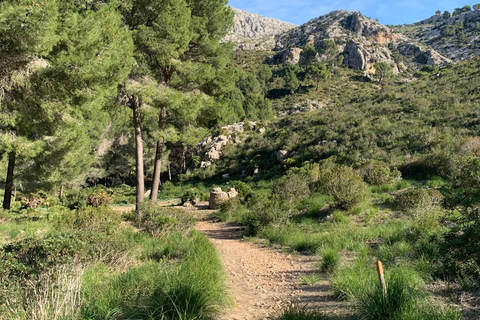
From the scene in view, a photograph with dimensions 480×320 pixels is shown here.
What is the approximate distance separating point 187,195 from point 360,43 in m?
83.3

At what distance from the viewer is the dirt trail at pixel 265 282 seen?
12.5 feet

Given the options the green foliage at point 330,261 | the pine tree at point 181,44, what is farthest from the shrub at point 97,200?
the green foliage at point 330,261

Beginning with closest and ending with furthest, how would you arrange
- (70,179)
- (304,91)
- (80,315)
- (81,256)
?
1. (80,315)
2. (81,256)
3. (70,179)
4. (304,91)

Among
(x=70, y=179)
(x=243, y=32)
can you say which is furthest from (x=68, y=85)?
(x=243, y=32)

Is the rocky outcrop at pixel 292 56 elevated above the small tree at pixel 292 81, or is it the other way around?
the rocky outcrop at pixel 292 56

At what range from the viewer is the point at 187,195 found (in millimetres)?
17547

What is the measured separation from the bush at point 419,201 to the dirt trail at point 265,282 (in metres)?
3.39

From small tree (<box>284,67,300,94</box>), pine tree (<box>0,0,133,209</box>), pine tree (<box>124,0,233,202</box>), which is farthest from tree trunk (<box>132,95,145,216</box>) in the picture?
small tree (<box>284,67,300,94</box>)

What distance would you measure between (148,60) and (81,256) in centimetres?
900

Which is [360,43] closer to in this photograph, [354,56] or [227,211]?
[354,56]

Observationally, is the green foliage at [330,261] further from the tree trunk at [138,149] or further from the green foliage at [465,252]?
the tree trunk at [138,149]

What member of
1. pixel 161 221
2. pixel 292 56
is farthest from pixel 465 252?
pixel 292 56

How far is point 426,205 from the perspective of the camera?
7.06 metres

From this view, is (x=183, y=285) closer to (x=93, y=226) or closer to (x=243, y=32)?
(x=93, y=226)
